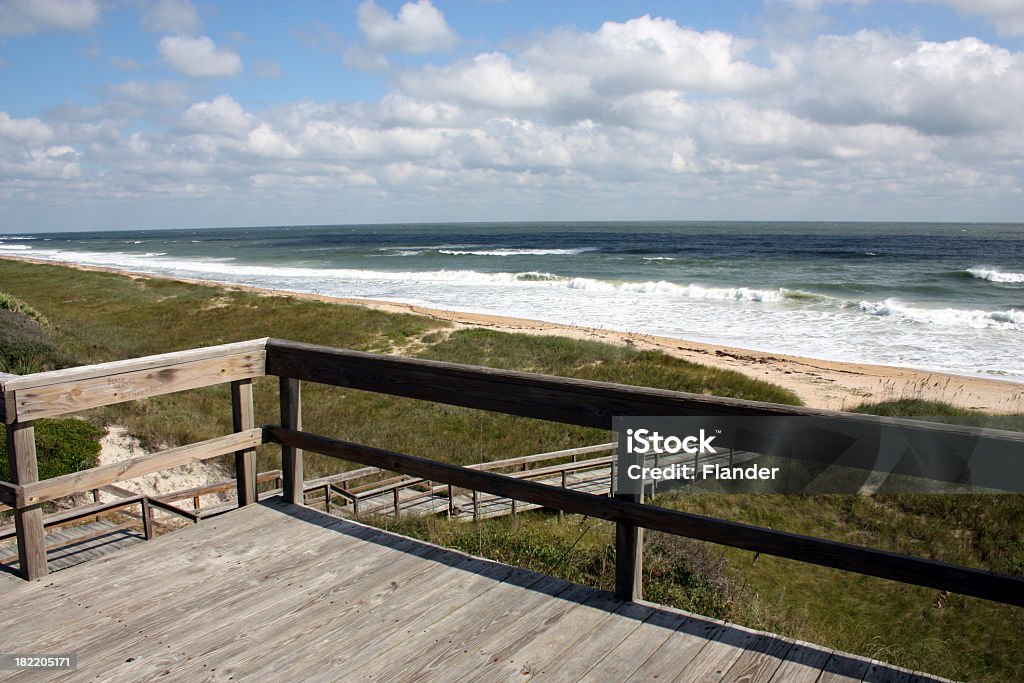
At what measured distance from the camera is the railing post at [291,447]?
467 centimetres

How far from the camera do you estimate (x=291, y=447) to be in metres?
4.71

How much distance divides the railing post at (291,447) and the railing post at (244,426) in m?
0.20

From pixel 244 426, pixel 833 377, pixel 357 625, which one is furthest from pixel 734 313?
pixel 357 625

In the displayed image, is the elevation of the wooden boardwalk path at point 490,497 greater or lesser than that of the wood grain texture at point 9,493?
lesser

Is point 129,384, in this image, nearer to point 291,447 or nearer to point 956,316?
point 291,447

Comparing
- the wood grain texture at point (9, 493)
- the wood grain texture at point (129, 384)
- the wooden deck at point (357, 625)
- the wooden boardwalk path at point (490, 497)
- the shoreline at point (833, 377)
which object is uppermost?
the wood grain texture at point (129, 384)

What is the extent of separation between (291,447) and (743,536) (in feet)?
9.58

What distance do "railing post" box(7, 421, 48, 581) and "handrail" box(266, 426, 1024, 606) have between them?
1.65m

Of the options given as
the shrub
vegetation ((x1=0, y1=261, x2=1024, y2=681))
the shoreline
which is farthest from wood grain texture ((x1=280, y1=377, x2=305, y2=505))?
the shoreline

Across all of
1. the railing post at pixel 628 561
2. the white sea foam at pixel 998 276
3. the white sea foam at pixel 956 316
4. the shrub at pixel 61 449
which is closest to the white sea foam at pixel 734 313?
the white sea foam at pixel 956 316

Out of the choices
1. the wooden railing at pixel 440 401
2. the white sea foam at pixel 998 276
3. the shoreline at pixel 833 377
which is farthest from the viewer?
the white sea foam at pixel 998 276

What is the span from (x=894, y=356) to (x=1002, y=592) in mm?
23417

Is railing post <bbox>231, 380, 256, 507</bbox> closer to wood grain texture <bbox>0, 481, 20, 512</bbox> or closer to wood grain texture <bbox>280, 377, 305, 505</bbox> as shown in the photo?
wood grain texture <bbox>280, 377, 305, 505</bbox>

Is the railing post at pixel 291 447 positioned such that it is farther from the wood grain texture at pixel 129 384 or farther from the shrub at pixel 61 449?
the shrub at pixel 61 449
